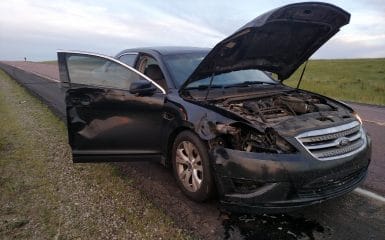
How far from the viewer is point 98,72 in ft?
16.9

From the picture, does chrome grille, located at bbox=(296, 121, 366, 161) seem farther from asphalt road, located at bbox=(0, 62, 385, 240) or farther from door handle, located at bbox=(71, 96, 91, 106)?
door handle, located at bbox=(71, 96, 91, 106)

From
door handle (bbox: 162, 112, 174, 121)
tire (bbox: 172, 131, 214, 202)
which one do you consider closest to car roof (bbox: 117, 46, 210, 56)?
door handle (bbox: 162, 112, 174, 121)

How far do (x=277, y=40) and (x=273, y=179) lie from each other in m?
2.05

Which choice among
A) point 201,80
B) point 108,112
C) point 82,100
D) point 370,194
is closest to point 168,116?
point 201,80

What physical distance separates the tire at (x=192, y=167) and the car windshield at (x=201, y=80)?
812 mm

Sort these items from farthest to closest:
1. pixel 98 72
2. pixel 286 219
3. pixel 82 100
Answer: pixel 98 72, pixel 82 100, pixel 286 219

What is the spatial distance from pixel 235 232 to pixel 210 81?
1911mm

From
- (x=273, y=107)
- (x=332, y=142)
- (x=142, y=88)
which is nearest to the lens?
(x=332, y=142)

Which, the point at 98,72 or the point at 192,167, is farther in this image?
the point at 98,72

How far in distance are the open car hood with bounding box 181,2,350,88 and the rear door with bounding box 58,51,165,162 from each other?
65cm

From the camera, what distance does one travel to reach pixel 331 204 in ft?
14.0

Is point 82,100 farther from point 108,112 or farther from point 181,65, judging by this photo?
point 181,65

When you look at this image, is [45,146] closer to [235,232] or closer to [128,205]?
[128,205]

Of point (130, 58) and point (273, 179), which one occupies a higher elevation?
point (130, 58)
